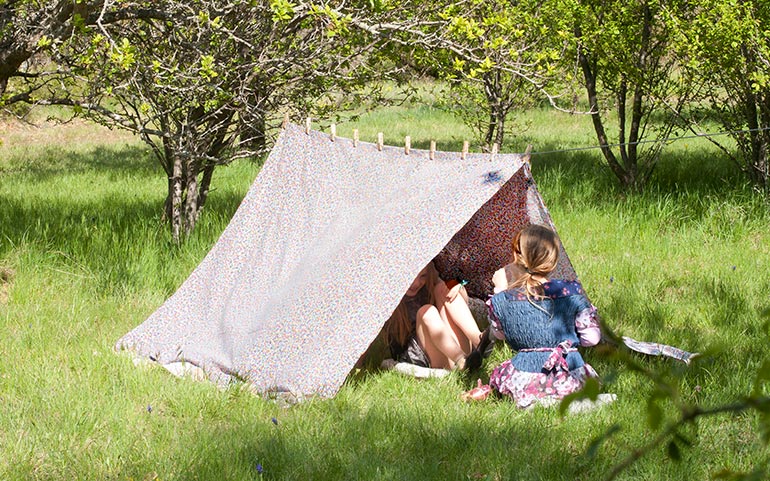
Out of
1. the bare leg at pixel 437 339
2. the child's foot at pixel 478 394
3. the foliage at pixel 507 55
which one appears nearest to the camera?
the child's foot at pixel 478 394

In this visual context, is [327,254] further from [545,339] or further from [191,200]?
[191,200]

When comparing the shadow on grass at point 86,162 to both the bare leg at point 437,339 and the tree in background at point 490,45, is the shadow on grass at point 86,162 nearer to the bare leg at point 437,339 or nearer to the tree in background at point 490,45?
the tree in background at point 490,45

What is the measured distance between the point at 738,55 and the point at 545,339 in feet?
13.6

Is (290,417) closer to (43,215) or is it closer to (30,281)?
(30,281)

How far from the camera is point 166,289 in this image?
19.5 feet

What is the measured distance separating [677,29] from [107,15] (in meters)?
4.52

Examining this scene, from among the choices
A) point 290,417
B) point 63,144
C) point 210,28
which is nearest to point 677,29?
point 210,28

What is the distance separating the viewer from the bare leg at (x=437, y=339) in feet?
15.4

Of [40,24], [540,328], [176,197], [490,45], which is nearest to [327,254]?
[540,328]

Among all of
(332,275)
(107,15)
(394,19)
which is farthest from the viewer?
(394,19)

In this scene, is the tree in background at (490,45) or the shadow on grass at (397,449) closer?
the shadow on grass at (397,449)

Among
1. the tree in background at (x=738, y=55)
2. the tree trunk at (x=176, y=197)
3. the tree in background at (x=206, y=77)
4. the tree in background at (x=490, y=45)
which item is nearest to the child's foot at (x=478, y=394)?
the tree in background at (x=490, y=45)

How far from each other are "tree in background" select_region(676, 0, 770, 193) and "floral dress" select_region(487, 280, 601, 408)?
123 inches

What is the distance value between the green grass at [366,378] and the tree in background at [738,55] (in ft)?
1.47
